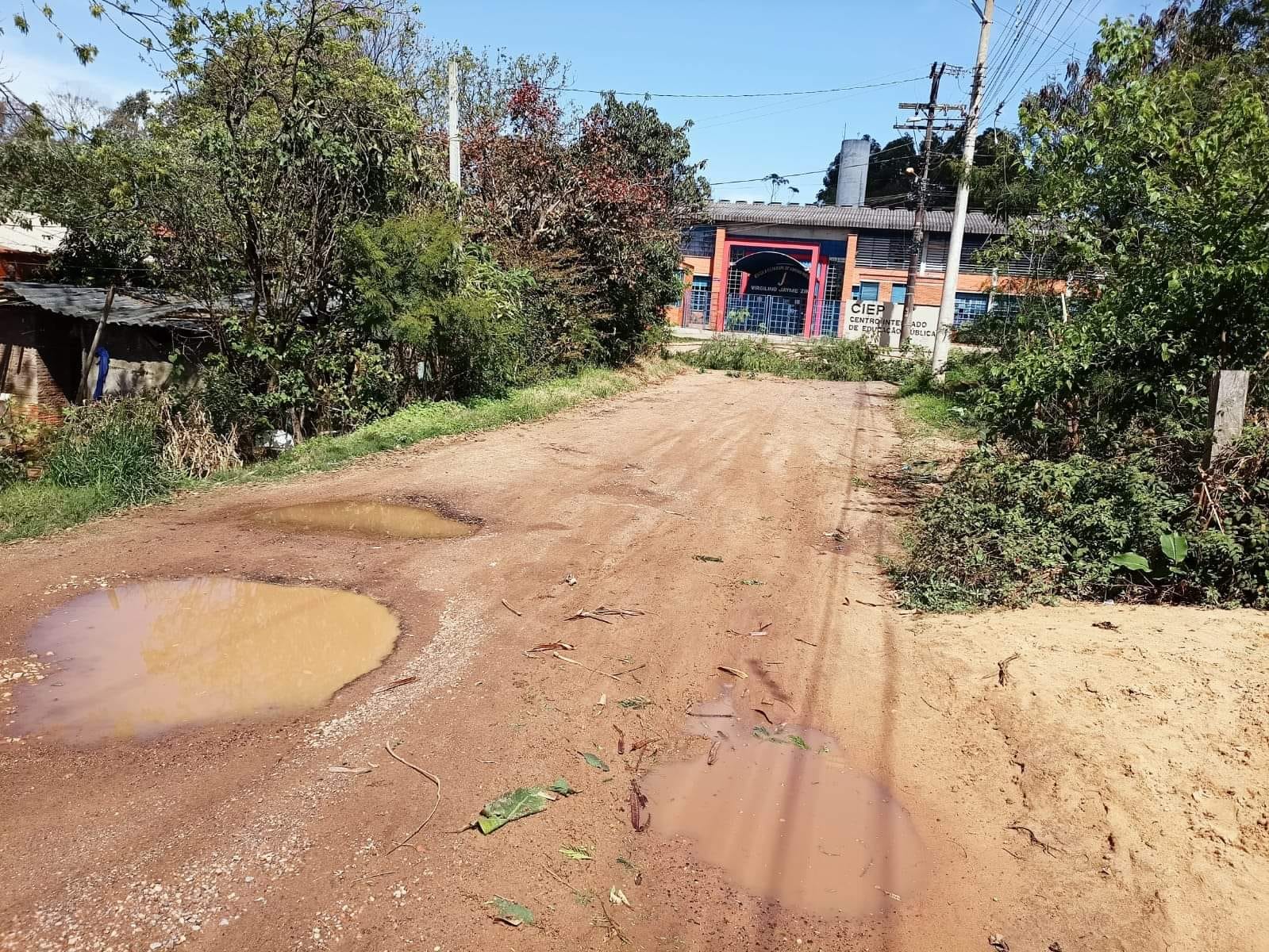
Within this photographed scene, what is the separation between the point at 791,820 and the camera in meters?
4.05

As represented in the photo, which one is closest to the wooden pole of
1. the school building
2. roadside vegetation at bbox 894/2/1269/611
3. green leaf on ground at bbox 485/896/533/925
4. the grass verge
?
the grass verge

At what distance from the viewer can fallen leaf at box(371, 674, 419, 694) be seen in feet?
16.4

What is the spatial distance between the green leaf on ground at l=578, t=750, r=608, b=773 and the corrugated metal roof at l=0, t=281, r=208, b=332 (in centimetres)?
955

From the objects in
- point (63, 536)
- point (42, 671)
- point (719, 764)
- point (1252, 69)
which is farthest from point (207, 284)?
point (1252, 69)

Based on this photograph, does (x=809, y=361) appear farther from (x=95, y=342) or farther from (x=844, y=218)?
(x=95, y=342)

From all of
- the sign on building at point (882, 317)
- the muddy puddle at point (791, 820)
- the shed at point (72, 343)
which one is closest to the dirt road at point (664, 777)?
the muddy puddle at point (791, 820)

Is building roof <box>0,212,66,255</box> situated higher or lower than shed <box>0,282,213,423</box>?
higher

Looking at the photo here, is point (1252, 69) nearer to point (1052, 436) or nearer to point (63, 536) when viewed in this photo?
point (1052, 436)

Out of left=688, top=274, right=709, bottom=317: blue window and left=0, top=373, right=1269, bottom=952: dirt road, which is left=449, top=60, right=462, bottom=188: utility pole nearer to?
left=0, top=373, right=1269, bottom=952: dirt road

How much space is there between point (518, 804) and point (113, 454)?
748 cm

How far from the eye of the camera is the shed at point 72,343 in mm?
14078

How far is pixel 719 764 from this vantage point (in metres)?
4.45

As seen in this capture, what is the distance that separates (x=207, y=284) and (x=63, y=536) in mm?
4792

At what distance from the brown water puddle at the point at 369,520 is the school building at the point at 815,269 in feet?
99.7
